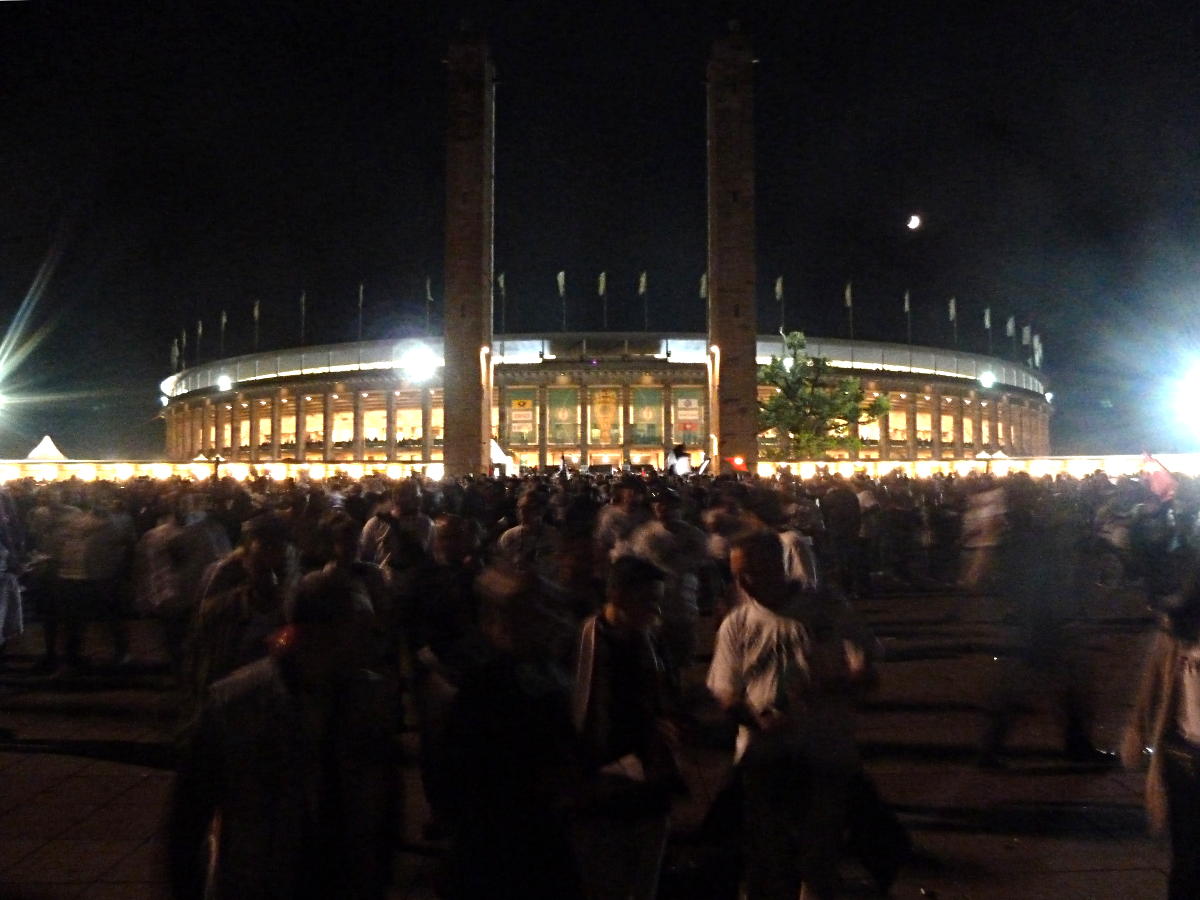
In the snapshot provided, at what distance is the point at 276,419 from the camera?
86.2m

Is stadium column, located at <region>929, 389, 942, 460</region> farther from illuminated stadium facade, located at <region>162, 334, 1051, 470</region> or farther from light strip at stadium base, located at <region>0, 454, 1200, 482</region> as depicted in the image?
light strip at stadium base, located at <region>0, 454, 1200, 482</region>

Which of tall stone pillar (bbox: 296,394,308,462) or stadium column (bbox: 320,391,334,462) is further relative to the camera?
tall stone pillar (bbox: 296,394,308,462)

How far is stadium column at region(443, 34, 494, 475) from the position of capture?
43.9m

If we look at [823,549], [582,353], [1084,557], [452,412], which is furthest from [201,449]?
[1084,557]

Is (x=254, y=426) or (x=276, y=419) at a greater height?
(x=276, y=419)

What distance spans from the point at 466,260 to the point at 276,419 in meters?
47.4

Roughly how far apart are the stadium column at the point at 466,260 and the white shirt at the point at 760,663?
3947cm

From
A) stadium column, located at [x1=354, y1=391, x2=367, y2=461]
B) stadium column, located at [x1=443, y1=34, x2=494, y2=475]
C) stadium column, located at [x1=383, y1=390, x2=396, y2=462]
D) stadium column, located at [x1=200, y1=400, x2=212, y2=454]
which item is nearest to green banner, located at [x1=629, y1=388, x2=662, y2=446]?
stadium column, located at [x1=383, y1=390, x2=396, y2=462]

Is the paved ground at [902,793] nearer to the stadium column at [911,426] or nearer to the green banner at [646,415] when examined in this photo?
the green banner at [646,415]

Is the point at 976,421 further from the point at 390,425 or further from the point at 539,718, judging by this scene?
the point at 539,718

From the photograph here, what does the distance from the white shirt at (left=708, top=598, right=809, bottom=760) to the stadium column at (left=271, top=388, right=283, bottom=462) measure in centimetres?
8558

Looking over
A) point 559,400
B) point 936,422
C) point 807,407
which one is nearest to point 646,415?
point 559,400

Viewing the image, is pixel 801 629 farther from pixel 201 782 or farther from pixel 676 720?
pixel 201 782

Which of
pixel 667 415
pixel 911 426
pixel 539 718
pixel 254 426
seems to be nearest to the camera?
pixel 539 718
